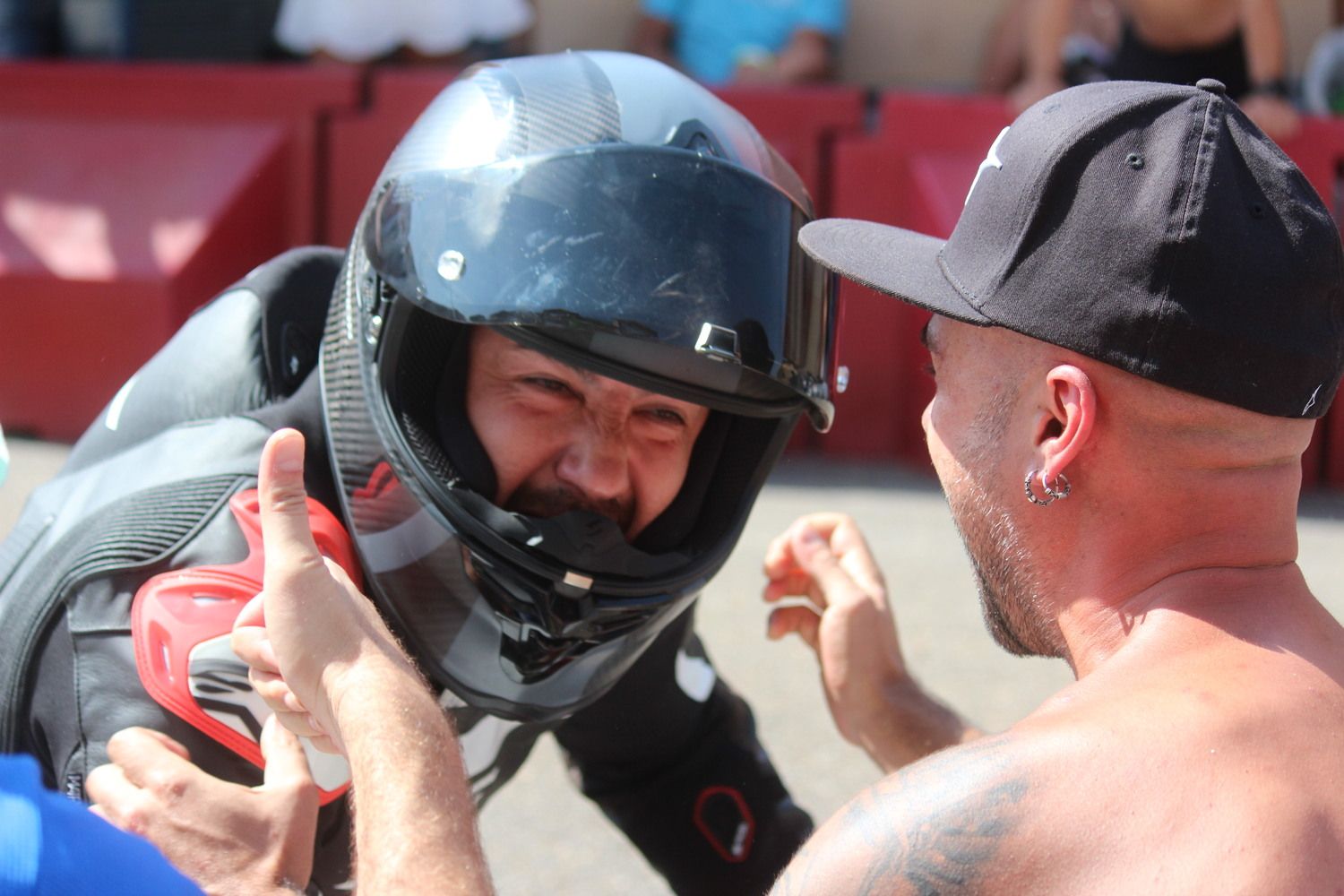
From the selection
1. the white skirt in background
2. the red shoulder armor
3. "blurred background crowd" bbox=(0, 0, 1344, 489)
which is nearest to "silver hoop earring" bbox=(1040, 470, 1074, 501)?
the red shoulder armor

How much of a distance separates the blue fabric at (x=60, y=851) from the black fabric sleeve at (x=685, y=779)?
4.58 ft

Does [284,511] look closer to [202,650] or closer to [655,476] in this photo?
[202,650]

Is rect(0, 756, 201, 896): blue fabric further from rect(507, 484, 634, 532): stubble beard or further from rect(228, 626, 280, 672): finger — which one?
rect(507, 484, 634, 532): stubble beard

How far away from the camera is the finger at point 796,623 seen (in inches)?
99.4

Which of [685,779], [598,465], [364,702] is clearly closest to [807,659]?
[685,779]

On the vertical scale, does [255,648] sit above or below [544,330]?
below

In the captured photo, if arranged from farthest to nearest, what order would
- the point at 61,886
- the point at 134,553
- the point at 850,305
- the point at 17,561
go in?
the point at 850,305
the point at 17,561
the point at 134,553
the point at 61,886

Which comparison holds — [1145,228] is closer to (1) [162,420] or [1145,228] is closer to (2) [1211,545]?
(2) [1211,545]

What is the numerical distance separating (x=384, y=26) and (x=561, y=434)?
4.62m

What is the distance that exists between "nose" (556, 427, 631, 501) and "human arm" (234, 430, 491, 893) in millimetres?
616

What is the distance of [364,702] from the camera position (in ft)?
5.07

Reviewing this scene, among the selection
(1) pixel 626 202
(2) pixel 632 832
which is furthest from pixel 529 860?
(1) pixel 626 202

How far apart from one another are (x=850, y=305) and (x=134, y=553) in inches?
179

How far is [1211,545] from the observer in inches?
66.1
